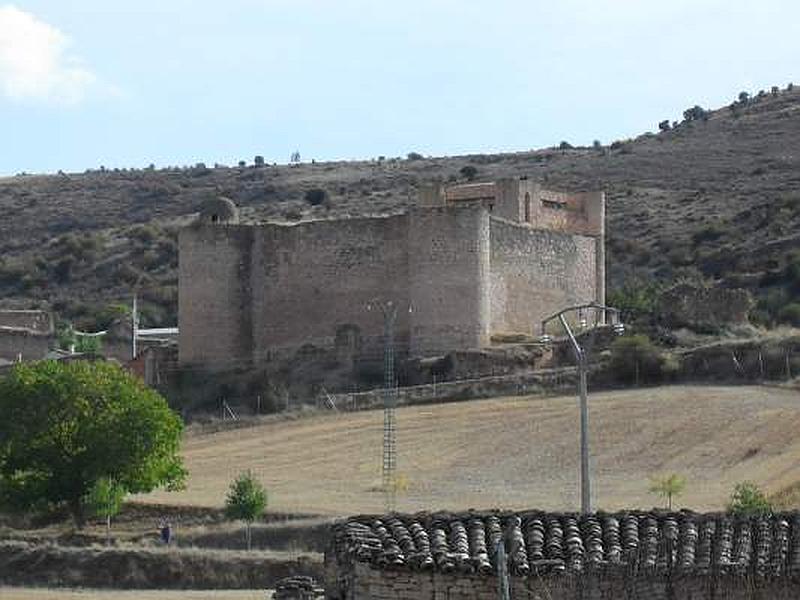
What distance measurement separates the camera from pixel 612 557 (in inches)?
602

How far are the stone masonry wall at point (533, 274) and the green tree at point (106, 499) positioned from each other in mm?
16302

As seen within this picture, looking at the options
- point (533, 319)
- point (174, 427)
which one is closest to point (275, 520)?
point (174, 427)

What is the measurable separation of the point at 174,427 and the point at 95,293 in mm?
47769

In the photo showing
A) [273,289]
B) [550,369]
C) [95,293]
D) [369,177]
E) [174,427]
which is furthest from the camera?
[369,177]

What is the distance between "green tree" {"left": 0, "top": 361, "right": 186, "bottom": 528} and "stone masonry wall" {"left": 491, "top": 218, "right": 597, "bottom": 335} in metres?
14.6

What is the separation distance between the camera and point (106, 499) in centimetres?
3253

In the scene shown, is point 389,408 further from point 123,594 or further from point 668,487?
point 123,594

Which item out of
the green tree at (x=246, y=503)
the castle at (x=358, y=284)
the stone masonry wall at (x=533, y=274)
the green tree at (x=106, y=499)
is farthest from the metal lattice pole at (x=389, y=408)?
the green tree at (x=106, y=499)

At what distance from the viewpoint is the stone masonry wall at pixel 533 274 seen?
48750 millimetres

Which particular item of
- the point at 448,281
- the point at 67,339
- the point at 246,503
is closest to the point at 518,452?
the point at 246,503

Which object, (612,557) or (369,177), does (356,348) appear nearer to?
(612,557)

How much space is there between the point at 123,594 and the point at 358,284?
23203mm

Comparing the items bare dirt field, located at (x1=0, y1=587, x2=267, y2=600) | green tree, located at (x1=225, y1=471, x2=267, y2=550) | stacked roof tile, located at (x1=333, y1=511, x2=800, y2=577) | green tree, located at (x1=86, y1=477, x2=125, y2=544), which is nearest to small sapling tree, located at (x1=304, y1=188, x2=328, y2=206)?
green tree, located at (x1=86, y1=477, x2=125, y2=544)

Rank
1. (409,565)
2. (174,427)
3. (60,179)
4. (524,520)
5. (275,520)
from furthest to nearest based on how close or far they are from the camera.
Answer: (60,179) → (174,427) → (275,520) → (524,520) → (409,565)
